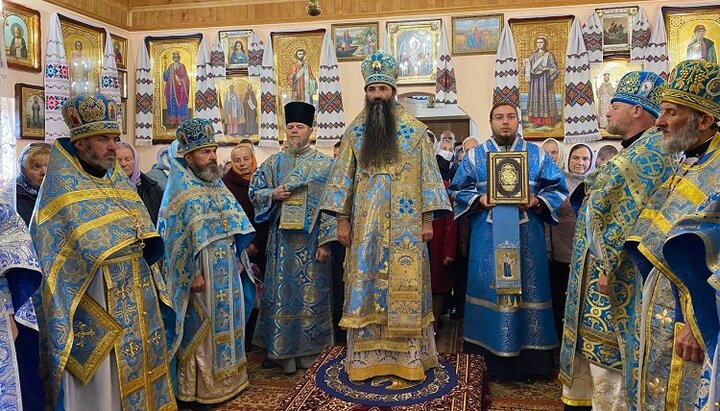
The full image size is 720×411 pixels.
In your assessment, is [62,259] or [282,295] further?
[282,295]

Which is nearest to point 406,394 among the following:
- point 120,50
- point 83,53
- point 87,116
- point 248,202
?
point 87,116

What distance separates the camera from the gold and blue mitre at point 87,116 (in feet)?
8.87

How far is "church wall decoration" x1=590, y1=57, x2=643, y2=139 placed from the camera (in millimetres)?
8297

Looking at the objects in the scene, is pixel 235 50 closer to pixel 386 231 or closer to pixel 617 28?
pixel 617 28

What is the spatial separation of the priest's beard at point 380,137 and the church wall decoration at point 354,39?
19.2 ft

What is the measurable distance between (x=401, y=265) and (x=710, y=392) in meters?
1.79

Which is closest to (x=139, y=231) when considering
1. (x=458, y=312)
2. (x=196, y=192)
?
(x=196, y=192)

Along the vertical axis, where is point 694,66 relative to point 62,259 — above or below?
above

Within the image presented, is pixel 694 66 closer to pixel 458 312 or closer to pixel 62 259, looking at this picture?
pixel 62 259

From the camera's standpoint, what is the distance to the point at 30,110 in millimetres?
7629

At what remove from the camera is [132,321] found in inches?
112

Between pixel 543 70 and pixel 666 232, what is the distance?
694cm

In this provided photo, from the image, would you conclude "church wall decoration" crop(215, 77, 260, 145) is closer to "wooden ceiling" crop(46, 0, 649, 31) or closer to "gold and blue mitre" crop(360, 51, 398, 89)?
"wooden ceiling" crop(46, 0, 649, 31)

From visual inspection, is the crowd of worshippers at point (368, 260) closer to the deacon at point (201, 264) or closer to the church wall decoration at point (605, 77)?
the deacon at point (201, 264)
